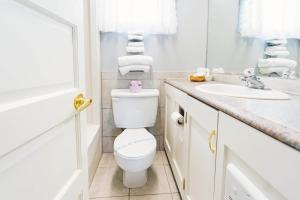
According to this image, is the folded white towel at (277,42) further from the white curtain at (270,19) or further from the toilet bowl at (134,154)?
the toilet bowl at (134,154)

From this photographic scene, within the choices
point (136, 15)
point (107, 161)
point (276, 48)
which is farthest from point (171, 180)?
point (136, 15)

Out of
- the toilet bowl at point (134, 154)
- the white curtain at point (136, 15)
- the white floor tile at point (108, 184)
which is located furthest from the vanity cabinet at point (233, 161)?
the white curtain at point (136, 15)

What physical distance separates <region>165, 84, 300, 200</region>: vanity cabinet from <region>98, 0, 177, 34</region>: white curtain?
112cm

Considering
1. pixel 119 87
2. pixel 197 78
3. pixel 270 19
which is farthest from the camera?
pixel 119 87

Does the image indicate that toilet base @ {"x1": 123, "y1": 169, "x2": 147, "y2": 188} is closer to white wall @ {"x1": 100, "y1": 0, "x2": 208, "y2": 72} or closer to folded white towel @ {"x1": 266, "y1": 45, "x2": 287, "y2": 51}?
white wall @ {"x1": 100, "y1": 0, "x2": 208, "y2": 72}

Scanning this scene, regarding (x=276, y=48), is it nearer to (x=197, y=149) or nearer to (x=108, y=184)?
(x=197, y=149)

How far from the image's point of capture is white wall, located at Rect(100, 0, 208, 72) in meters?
2.07

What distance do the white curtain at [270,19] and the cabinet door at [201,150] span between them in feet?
2.14

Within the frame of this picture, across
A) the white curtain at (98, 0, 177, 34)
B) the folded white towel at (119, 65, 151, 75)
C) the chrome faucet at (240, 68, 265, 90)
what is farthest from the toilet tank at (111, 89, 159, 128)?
the chrome faucet at (240, 68, 265, 90)

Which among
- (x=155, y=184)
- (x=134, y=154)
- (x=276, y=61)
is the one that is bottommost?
(x=155, y=184)

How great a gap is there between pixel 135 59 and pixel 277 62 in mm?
1201

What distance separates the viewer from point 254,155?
1.68 ft

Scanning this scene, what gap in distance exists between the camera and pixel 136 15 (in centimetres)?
197

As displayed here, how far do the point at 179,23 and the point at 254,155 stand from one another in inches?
74.1
